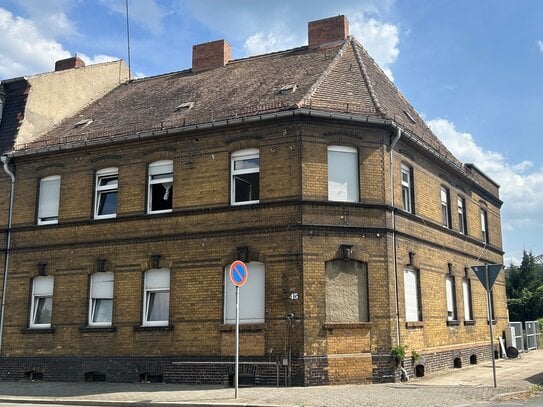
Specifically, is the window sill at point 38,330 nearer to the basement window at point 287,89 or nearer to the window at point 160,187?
the window at point 160,187

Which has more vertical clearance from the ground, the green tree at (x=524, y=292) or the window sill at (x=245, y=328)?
the green tree at (x=524, y=292)

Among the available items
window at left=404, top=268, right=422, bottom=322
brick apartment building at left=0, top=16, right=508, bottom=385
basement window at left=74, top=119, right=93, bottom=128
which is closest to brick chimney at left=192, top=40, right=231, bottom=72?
brick apartment building at left=0, top=16, right=508, bottom=385

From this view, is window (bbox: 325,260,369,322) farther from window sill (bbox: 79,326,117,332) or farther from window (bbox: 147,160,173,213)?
window sill (bbox: 79,326,117,332)

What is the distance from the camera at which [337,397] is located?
1352cm

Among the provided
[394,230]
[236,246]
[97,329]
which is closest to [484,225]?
[394,230]

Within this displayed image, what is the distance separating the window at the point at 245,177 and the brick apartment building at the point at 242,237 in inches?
1.8

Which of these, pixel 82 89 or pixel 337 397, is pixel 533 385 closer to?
pixel 337 397

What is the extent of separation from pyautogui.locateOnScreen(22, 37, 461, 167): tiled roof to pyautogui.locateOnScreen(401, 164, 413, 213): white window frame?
1.14 metres

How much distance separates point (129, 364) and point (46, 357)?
318 cm

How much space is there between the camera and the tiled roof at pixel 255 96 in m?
18.4

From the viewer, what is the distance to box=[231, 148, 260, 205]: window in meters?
17.5

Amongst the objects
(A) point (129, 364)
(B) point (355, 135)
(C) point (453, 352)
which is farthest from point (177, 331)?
(C) point (453, 352)

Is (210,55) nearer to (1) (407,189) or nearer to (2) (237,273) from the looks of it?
(1) (407,189)

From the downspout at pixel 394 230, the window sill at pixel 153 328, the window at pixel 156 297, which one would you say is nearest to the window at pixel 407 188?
the downspout at pixel 394 230
